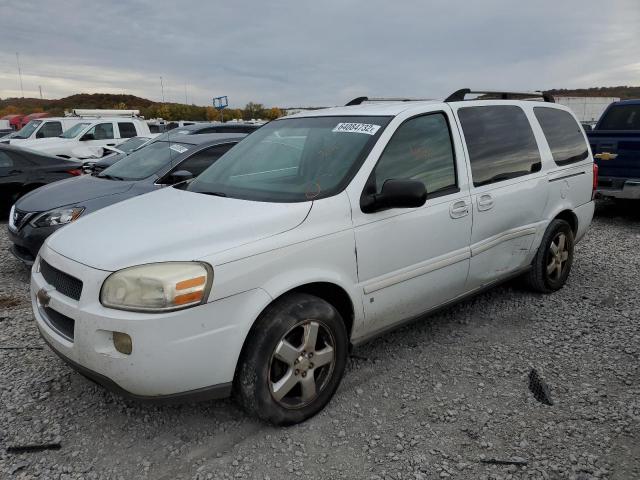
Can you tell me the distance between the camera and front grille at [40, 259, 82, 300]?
8.62 ft

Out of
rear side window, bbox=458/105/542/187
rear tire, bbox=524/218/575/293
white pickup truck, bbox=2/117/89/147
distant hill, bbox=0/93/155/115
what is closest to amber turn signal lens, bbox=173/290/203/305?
rear side window, bbox=458/105/542/187

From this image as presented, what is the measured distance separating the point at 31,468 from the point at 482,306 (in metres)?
3.62

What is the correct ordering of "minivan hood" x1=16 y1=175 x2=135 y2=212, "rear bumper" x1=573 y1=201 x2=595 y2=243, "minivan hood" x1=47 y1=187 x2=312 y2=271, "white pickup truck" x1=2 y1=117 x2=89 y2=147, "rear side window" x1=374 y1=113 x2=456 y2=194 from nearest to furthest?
"minivan hood" x1=47 y1=187 x2=312 y2=271, "rear side window" x1=374 y1=113 x2=456 y2=194, "rear bumper" x1=573 y1=201 x2=595 y2=243, "minivan hood" x1=16 y1=175 x2=135 y2=212, "white pickup truck" x1=2 y1=117 x2=89 y2=147

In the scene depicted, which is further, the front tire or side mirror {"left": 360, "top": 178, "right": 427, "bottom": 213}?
side mirror {"left": 360, "top": 178, "right": 427, "bottom": 213}

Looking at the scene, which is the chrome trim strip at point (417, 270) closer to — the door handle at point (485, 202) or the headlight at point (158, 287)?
the door handle at point (485, 202)

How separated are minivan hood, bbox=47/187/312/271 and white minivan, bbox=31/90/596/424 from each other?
11 mm

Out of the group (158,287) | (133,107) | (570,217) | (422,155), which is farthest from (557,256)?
(133,107)

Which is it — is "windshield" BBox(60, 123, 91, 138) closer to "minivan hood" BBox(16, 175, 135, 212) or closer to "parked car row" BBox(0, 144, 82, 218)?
"parked car row" BBox(0, 144, 82, 218)

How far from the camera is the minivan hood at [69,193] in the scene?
5.37 metres

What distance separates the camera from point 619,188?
7953 mm

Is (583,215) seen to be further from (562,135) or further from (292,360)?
(292,360)

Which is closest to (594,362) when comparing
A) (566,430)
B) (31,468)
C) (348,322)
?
(566,430)

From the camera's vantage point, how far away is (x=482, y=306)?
464cm

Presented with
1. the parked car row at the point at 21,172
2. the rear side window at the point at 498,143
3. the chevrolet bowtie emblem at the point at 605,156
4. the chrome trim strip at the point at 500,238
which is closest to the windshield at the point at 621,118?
the chevrolet bowtie emblem at the point at 605,156
